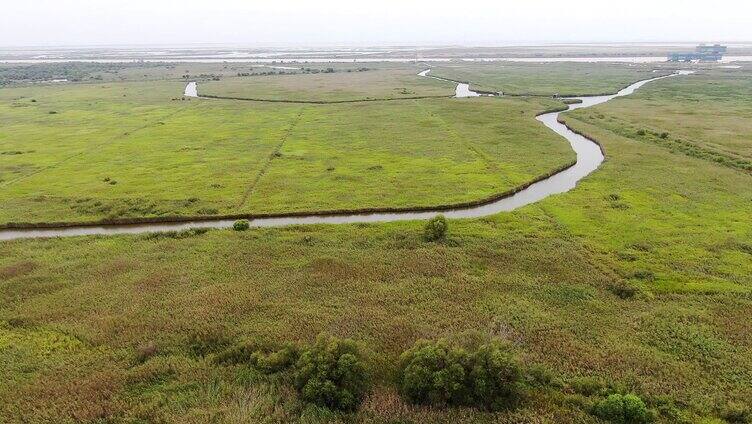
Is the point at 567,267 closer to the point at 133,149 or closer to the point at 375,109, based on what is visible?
the point at 133,149

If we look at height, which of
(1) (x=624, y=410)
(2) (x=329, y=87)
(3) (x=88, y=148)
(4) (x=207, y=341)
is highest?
(2) (x=329, y=87)

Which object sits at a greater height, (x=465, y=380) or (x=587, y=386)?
(x=465, y=380)

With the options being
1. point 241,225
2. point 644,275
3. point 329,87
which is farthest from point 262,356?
point 329,87

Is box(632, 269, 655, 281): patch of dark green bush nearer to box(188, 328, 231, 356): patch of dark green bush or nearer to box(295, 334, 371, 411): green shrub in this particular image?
box(295, 334, 371, 411): green shrub

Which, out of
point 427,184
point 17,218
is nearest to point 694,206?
point 427,184

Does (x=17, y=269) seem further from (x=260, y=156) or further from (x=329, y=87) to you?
(x=329, y=87)

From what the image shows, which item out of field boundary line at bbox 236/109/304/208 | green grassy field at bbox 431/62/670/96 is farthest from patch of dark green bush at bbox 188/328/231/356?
green grassy field at bbox 431/62/670/96
